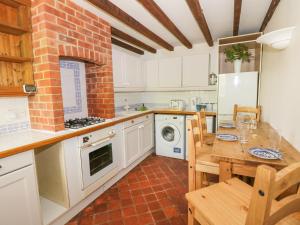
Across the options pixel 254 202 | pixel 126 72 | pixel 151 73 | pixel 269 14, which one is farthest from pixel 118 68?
pixel 254 202

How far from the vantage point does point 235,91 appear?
2.78 meters

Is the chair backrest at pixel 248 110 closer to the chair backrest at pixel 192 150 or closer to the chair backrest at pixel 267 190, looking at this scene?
the chair backrest at pixel 192 150

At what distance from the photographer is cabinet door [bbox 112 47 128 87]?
282cm

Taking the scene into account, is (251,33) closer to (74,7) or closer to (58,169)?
(74,7)

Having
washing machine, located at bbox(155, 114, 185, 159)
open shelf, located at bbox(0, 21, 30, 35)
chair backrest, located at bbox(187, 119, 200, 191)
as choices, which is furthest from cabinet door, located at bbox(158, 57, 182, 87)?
open shelf, located at bbox(0, 21, 30, 35)

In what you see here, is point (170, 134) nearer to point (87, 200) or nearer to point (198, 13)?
point (87, 200)

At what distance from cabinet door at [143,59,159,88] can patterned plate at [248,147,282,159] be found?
2.64 m

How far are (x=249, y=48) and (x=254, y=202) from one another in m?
3.31

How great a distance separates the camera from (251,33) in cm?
289

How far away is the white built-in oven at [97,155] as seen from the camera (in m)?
1.83

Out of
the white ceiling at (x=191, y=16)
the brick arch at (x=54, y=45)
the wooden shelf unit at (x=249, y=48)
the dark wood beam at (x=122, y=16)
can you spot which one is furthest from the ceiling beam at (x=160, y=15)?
the wooden shelf unit at (x=249, y=48)

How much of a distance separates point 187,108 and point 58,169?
108 inches

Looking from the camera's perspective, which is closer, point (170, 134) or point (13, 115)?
point (13, 115)

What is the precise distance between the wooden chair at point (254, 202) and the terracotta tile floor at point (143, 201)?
63 cm
